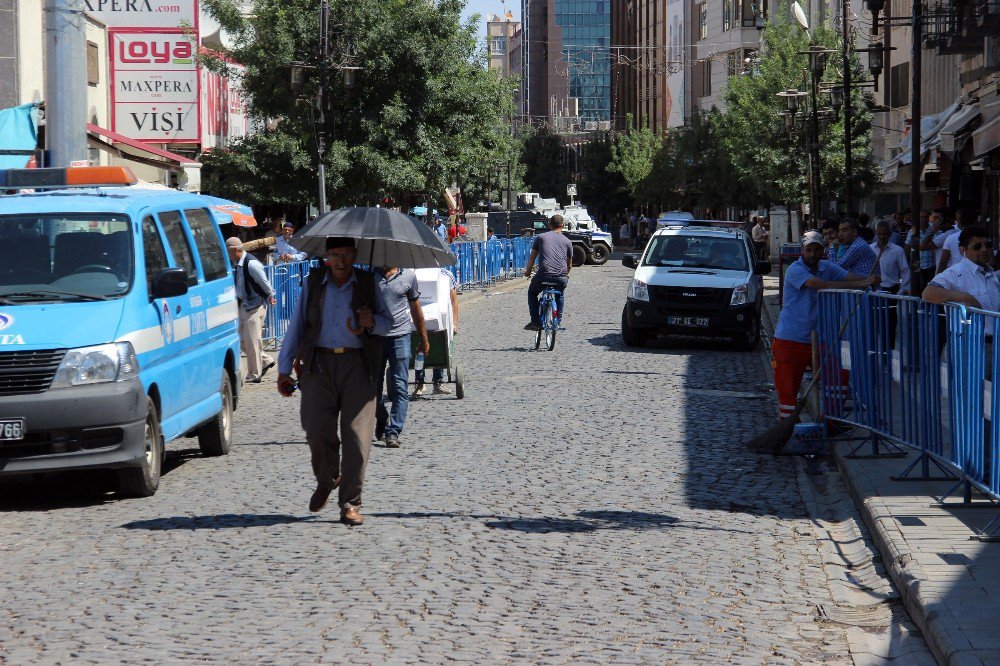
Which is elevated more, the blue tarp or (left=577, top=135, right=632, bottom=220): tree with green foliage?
(left=577, top=135, right=632, bottom=220): tree with green foliage

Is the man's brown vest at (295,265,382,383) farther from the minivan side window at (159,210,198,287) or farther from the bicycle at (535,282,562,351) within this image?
the bicycle at (535,282,562,351)

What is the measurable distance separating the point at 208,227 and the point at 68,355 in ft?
10.7

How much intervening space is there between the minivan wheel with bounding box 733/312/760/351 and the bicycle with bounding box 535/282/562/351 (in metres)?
2.88

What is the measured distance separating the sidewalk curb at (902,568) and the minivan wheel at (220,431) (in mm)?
4774

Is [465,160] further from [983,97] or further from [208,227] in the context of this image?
[208,227]

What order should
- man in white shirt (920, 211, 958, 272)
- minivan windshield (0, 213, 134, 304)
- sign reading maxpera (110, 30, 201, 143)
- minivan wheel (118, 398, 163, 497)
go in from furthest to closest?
sign reading maxpera (110, 30, 201, 143)
man in white shirt (920, 211, 958, 272)
minivan windshield (0, 213, 134, 304)
minivan wheel (118, 398, 163, 497)

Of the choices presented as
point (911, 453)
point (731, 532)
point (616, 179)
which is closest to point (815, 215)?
point (911, 453)

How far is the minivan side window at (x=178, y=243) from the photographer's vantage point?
36.1 feet

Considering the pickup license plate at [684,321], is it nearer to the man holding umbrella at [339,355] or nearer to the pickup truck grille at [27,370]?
the man holding umbrella at [339,355]

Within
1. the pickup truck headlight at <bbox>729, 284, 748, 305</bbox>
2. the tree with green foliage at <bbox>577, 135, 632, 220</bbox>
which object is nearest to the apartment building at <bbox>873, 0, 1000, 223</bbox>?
the pickup truck headlight at <bbox>729, 284, 748, 305</bbox>

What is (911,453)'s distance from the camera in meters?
11.2

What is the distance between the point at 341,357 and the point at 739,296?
1385 cm

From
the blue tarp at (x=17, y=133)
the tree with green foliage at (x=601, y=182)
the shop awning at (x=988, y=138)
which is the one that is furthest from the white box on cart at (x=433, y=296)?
the tree with green foliage at (x=601, y=182)

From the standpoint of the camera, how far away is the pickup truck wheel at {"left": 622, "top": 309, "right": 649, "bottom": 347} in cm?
2191
